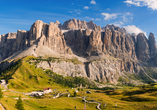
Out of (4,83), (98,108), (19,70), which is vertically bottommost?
(98,108)

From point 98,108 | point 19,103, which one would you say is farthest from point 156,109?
point 19,103

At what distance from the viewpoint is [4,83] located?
142 meters

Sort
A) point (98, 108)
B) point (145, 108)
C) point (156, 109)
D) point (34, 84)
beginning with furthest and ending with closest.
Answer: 1. point (34, 84)
2. point (98, 108)
3. point (145, 108)
4. point (156, 109)

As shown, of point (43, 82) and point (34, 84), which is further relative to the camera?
point (43, 82)

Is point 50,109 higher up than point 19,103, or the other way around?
point 19,103

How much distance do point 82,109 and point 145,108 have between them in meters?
34.1

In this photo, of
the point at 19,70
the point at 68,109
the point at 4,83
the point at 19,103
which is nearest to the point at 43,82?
the point at 19,70

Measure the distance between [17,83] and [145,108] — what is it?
136 m

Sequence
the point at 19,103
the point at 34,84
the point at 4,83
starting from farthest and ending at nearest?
1. the point at 34,84
2. the point at 4,83
3. the point at 19,103

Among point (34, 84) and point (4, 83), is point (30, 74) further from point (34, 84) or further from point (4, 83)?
point (4, 83)

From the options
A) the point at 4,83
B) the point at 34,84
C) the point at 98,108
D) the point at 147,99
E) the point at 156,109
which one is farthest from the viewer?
the point at 34,84

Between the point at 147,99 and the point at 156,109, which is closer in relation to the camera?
the point at 156,109

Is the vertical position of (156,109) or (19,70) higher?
(19,70)

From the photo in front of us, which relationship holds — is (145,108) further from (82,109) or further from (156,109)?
(82,109)
